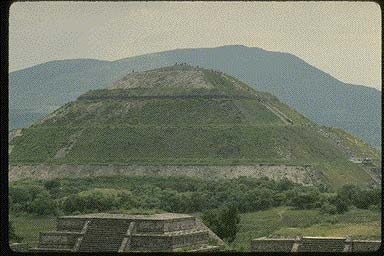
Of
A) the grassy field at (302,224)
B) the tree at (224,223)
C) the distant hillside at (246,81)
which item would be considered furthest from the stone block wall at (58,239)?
the distant hillside at (246,81)

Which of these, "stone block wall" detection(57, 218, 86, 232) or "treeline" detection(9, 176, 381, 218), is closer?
"stone block wall" detection(57, 218, 86, 232)

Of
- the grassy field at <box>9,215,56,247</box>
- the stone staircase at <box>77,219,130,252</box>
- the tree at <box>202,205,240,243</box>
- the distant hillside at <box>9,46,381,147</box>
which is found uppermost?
the stone staircase at <box>77,219,130,252</box>

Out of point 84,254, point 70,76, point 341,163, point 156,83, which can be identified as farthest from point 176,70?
point 84,254

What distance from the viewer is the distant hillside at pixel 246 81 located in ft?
386

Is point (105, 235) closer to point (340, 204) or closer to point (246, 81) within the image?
point (340, 204)

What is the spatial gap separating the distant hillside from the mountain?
22514 mm

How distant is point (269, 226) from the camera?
1927 inches

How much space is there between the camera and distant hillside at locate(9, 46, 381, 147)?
118m

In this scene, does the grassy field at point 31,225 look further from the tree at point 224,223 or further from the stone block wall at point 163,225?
the stone block wall at point 163,225

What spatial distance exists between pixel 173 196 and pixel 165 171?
568 inches

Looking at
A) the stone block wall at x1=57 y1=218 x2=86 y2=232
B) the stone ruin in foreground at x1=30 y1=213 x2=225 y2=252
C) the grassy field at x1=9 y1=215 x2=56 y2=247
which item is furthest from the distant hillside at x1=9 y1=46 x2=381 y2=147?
the stone ruin in foreground at x1=30 y1=213 x2=225 y2=252

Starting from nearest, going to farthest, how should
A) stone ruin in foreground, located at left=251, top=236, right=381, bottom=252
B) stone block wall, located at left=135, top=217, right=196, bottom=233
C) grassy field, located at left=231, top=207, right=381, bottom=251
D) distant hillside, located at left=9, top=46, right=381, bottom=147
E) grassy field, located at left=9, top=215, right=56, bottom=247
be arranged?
1. stone ruin in foreground, located at left=251, top=236, right=381, bottom=252
2. stone block wall, located at left=135, top=217, right=196, bottom=233
3. grassy field, located at left=231, top=207, right=381, bottom=251
4. grassy field, located at left=9, top=215, right=56, bottom=247
5. distant hillside, located at left=9, top=46, right=381, bottom=147

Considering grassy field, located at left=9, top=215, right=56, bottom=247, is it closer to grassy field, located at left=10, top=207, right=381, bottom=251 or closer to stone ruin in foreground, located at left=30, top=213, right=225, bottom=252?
grassy field, located at left=10, top=207, right=381, bottom=251

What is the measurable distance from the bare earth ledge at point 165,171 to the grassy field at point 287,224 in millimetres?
17621
